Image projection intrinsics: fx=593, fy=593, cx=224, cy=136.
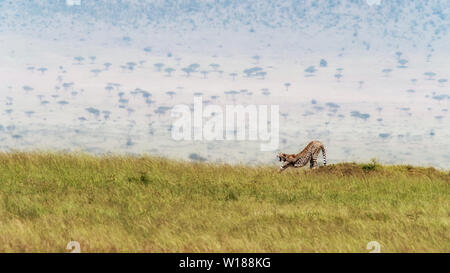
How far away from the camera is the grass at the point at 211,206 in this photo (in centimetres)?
1128

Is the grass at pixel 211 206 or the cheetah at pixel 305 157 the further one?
the cheetah at pixel 305 157

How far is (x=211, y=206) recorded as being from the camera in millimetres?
14867

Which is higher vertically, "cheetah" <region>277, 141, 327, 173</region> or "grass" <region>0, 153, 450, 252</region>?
"grass" <region>0, 153, 450, 252</region>

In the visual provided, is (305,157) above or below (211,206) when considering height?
below

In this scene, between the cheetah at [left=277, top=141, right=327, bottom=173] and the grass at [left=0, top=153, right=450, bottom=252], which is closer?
the grass at [left=0, top=153, right=450, bottom=252]

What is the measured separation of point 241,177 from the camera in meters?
19.6

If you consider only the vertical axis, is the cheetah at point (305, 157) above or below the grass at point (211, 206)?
below

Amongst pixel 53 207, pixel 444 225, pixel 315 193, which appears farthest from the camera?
pixel 315 193

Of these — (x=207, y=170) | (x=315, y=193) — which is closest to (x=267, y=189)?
(x=315, y=193)

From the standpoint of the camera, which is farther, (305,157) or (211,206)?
(305,157)

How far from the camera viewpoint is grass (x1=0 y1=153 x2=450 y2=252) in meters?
11.3

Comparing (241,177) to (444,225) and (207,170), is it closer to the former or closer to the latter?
(207,170)
